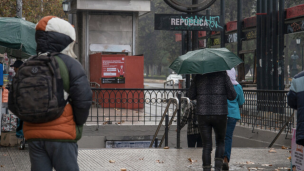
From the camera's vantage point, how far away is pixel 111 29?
18062 millimetres

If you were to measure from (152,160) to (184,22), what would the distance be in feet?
10.8

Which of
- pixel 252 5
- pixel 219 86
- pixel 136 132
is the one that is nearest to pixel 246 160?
pixel 219 86

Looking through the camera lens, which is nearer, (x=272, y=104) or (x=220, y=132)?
(x=220, y=132)

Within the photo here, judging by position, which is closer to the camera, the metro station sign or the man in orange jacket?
the man in orange jacket

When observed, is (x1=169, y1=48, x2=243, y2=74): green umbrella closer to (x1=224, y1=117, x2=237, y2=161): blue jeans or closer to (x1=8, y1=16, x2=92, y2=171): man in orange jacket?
(x1=224, y1=117, x2=237, y2=161): blue jeans

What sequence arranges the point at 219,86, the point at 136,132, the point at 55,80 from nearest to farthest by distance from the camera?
the point at 55,80 → the point at 219,86 → the point at 136,132

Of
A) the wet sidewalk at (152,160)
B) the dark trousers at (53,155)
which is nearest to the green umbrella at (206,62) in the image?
the wet sidewalk at (152,160)

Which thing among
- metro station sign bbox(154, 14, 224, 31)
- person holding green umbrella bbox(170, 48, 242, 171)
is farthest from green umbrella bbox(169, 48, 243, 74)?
metro station sign bbox(154, 14, 224, 31)

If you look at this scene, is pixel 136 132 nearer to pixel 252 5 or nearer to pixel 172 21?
pixel 172 21

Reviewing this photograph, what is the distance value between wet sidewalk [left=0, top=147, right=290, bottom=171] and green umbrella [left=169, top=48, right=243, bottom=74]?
167 centimetres

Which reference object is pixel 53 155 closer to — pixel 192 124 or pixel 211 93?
pixel 211 93

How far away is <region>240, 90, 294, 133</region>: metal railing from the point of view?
10234 millimetres

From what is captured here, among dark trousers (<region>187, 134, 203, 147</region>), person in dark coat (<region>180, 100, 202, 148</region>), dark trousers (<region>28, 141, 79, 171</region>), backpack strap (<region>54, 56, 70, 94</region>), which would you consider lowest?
dark trousers (<region>187, 134, 203, 147</region>)

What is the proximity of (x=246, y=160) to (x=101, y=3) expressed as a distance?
11234 mm
